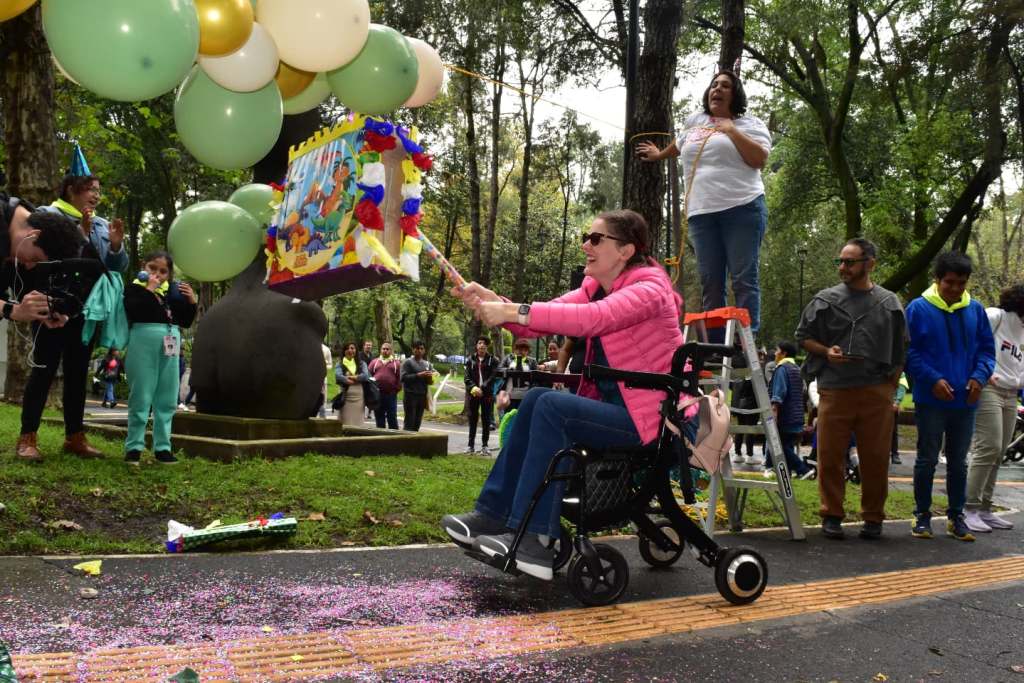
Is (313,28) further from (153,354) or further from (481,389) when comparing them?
(481,389)

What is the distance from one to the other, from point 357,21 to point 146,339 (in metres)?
3.28

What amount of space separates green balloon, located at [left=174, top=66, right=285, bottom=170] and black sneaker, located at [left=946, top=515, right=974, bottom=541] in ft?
18.3

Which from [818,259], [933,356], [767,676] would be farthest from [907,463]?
[818,259]

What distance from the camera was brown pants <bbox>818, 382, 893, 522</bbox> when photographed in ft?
19.9

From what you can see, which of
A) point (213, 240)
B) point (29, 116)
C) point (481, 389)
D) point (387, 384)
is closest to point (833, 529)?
point (213, 240)

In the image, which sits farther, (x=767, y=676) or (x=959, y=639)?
(x=959, y=639)

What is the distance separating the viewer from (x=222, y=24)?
3.71 m

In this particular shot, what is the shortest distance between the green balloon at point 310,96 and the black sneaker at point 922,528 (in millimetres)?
5226

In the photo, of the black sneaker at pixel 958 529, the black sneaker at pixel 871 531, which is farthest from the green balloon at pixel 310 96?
the black sneaker at pixel 958 529

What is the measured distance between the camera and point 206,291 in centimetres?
2688

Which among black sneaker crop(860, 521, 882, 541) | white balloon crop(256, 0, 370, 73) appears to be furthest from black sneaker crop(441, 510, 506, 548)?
black sneaker crop(860, 521, 882, 541)

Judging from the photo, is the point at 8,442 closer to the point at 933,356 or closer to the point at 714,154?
the point at 714,154

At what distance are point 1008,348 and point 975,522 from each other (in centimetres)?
151

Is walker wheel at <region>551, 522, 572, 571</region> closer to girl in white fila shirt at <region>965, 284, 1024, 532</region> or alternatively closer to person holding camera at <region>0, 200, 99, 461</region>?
person holding camera at <region>0, 200, 99, 461</region>
